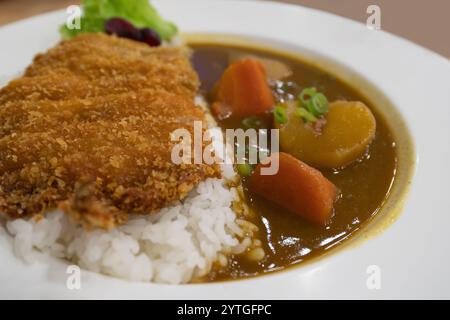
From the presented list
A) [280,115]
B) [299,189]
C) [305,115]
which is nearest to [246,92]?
[280,115]

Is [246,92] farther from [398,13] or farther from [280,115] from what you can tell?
[398,13]

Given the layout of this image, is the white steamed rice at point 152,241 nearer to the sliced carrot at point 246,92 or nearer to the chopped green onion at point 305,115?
the chopped green onion at point 305,115

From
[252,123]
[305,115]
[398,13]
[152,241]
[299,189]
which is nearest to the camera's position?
[152,241]

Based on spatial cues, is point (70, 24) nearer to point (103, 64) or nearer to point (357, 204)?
point (103, 64)

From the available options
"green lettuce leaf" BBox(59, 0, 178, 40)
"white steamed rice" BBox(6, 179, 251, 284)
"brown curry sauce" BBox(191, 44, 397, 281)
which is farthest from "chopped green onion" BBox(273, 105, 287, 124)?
"green lettuce leaf" BBox(59, 0, 178, 40)

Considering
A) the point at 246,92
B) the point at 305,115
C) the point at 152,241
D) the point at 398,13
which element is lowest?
the point at 152,241

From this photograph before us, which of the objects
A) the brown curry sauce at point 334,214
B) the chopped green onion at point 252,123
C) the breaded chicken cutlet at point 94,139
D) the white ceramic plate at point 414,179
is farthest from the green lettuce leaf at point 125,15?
the chopped green onion at point 252,123

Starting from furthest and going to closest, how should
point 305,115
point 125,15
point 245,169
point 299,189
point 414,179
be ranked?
point 125,15
point 305,115
point 245,169
point 414,179
point 299,189
